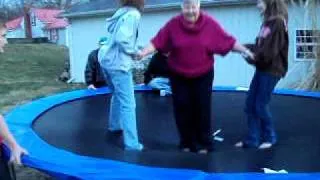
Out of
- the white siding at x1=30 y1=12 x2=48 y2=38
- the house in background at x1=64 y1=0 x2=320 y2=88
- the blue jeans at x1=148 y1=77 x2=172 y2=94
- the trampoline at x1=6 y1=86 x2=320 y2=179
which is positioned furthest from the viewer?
the white siding at x1=30 y1=12 x2=48 y2=38

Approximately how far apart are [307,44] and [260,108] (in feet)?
15.0

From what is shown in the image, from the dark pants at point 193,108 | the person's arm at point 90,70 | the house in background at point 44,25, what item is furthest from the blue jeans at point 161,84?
the house in background at point 44,25

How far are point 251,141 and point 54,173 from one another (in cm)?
131

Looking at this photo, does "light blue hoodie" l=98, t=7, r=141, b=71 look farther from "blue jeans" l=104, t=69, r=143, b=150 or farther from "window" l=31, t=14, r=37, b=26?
"window" l=31, t=14, r=37, b=26

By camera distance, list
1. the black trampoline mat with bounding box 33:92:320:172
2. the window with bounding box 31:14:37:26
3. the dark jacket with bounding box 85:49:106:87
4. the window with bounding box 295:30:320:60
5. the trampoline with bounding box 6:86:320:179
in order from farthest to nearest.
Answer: the window with bounding box 31:14:37:26 < the window with bounding box 295:30:320:60 < the dark jacket with bounding box 85:49:106:87 < the black trampoline mat with bounding box 33:92:320:172 < the trampoline with bounding box 6:86:320:179

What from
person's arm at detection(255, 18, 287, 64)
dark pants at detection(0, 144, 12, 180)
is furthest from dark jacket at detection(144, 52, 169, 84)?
dark pants at detection(0, 144, 12, 180)

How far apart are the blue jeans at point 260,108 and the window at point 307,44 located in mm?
3446

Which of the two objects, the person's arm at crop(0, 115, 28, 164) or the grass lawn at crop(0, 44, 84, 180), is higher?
the person's arm at crop(0, 115, 28, 164)

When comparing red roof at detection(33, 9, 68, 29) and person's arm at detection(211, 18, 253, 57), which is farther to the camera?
red roof at detection(33, 9, 68, 29)

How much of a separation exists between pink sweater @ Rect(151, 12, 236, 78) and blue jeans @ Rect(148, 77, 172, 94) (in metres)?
2.34

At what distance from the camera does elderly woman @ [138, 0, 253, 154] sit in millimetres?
3141

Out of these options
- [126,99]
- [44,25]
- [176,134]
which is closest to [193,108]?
[126,99]

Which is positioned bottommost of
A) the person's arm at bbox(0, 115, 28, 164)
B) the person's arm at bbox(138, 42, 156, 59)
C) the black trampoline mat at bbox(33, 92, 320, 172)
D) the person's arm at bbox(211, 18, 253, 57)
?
the black trampoline mat at bbox(33, 92, 320, 172)

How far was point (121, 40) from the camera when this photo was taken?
10.2 feet
